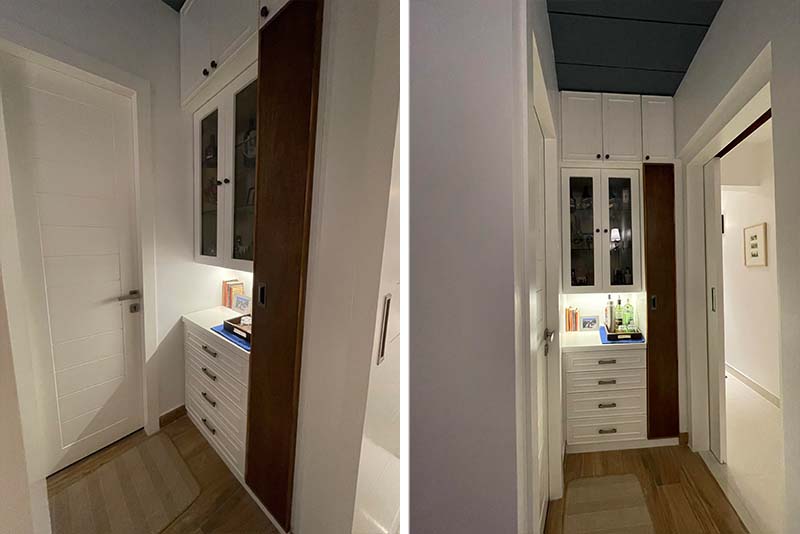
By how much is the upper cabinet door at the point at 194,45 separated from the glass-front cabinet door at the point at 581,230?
186 cm

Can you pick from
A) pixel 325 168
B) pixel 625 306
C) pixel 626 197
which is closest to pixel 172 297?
pixel 325 168

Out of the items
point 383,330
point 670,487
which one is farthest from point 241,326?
point 670,487

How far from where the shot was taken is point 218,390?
15.7 inches

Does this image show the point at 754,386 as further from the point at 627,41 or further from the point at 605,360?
the point at 627,41

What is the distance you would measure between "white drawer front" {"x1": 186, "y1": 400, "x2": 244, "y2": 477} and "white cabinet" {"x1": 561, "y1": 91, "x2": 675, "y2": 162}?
1927 millimetres

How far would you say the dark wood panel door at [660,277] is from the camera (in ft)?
6.03

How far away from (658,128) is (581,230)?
67 cm

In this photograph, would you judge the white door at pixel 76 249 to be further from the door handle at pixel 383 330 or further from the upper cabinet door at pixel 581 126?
the upper cabinet door at pixel 581 126

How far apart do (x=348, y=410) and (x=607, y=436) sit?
191cm

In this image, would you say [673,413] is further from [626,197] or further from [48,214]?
[48,214]

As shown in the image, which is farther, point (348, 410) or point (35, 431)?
point (348, 410)

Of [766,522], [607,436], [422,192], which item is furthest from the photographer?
[607,436]

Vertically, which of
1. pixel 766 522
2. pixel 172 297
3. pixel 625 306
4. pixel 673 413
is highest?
pixel 172 297

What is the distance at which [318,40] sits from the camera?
20.2 inches
